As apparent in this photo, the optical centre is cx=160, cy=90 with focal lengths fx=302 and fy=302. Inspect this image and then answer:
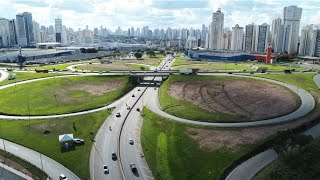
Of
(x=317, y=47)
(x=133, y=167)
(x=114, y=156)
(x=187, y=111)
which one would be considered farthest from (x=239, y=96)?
(x=317, y=47)

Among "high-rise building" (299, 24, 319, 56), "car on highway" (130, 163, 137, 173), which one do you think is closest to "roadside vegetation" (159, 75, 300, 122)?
"car on highway" (130, 163, 137, 173)

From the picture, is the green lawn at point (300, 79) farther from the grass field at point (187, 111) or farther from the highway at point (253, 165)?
the highway at point (253, 165)

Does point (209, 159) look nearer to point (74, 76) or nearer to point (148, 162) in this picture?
point (148, 162)

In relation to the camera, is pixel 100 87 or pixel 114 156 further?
pixel 100 87

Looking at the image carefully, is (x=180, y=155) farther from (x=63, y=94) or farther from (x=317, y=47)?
(x=317, y=47)

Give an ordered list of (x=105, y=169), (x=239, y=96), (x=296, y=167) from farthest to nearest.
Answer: (x=239, y=96), (x=105, y=169), (x=296, y=167)

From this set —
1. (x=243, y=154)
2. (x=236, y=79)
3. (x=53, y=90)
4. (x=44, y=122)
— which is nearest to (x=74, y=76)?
(x=53, y=90)

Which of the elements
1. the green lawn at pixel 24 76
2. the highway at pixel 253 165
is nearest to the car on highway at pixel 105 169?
the highway at pixel 253 165
